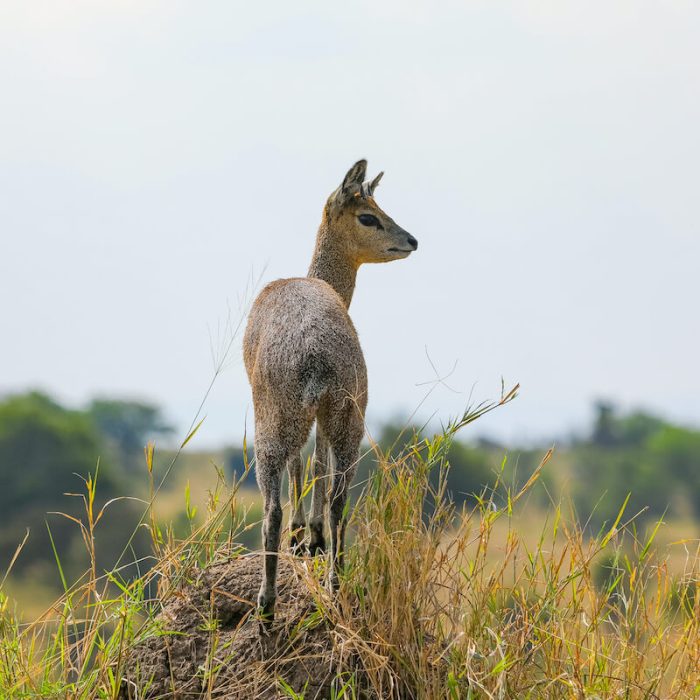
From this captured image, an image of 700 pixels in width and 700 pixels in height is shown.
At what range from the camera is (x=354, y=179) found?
→ 972 cm

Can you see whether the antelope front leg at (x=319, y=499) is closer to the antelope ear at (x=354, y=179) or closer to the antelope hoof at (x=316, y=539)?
the antelope hoof at (x=316, y=539)

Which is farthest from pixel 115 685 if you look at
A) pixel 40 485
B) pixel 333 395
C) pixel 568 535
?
pixel 40 485

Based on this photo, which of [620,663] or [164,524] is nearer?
[620,663]

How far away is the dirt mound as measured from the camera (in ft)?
21.9

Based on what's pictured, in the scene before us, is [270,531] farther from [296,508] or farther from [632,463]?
[632,463]

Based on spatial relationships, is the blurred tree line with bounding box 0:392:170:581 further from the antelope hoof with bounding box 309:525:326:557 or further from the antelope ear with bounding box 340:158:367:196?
the antelope hoof with bounding box 309:525:326:557

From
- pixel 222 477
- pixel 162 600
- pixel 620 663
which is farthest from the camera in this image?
pixel 222 477

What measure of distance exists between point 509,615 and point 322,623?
99 centimetres

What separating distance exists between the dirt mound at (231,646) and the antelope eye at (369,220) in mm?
3211

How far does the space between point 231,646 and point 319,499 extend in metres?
0.95

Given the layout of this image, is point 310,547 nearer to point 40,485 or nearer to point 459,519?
point 459,519

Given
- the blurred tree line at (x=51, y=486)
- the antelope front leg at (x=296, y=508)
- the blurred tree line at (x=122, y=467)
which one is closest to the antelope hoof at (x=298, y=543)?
the antelope front leg at (x=296, y=508)

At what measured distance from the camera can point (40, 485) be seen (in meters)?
81.3

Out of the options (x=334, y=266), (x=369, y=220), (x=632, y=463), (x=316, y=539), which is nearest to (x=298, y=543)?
(x=316, y=539)
